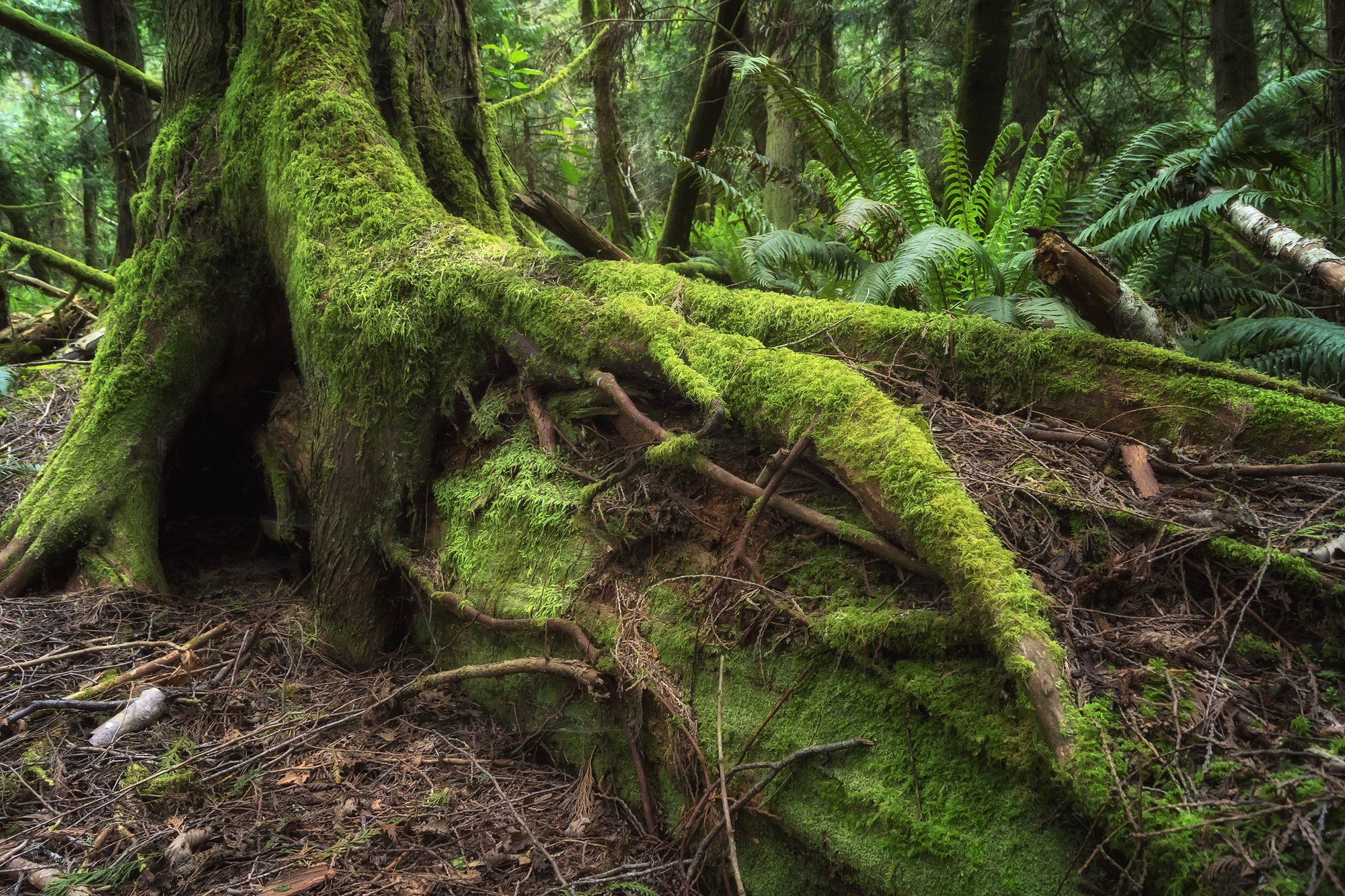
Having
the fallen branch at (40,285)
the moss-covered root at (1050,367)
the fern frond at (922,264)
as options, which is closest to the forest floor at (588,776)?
the moss-covered root at (1050,367)

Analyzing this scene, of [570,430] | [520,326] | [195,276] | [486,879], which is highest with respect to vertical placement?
[195,276]

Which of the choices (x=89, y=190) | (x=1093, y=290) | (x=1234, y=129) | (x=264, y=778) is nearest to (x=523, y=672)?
(x=264, y=778)

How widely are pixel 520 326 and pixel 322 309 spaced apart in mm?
1130

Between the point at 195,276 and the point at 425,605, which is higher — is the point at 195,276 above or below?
above

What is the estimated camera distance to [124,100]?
308 inches

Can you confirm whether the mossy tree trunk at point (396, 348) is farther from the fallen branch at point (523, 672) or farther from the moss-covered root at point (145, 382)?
the fallen branch at point (523, 672)

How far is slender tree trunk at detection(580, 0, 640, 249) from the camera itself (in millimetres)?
6906

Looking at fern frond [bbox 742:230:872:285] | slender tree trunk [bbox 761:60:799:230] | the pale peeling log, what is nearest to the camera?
the pale peeling log

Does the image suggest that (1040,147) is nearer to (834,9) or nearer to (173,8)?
(834,9)

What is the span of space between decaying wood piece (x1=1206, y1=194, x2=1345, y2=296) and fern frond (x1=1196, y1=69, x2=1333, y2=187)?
0.30 meters

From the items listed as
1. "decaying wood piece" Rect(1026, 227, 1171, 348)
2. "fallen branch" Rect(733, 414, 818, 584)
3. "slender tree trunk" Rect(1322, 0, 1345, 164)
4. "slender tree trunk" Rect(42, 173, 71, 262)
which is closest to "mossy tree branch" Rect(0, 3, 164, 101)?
"fallen branch" Rect(733, 414, 818, 584)

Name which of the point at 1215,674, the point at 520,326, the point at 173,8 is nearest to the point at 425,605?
the point at 520,326

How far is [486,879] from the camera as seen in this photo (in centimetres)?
220

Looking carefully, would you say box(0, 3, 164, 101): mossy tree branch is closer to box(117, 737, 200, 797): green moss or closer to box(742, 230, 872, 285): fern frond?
box(742, 230, 872, 285): fern frond
